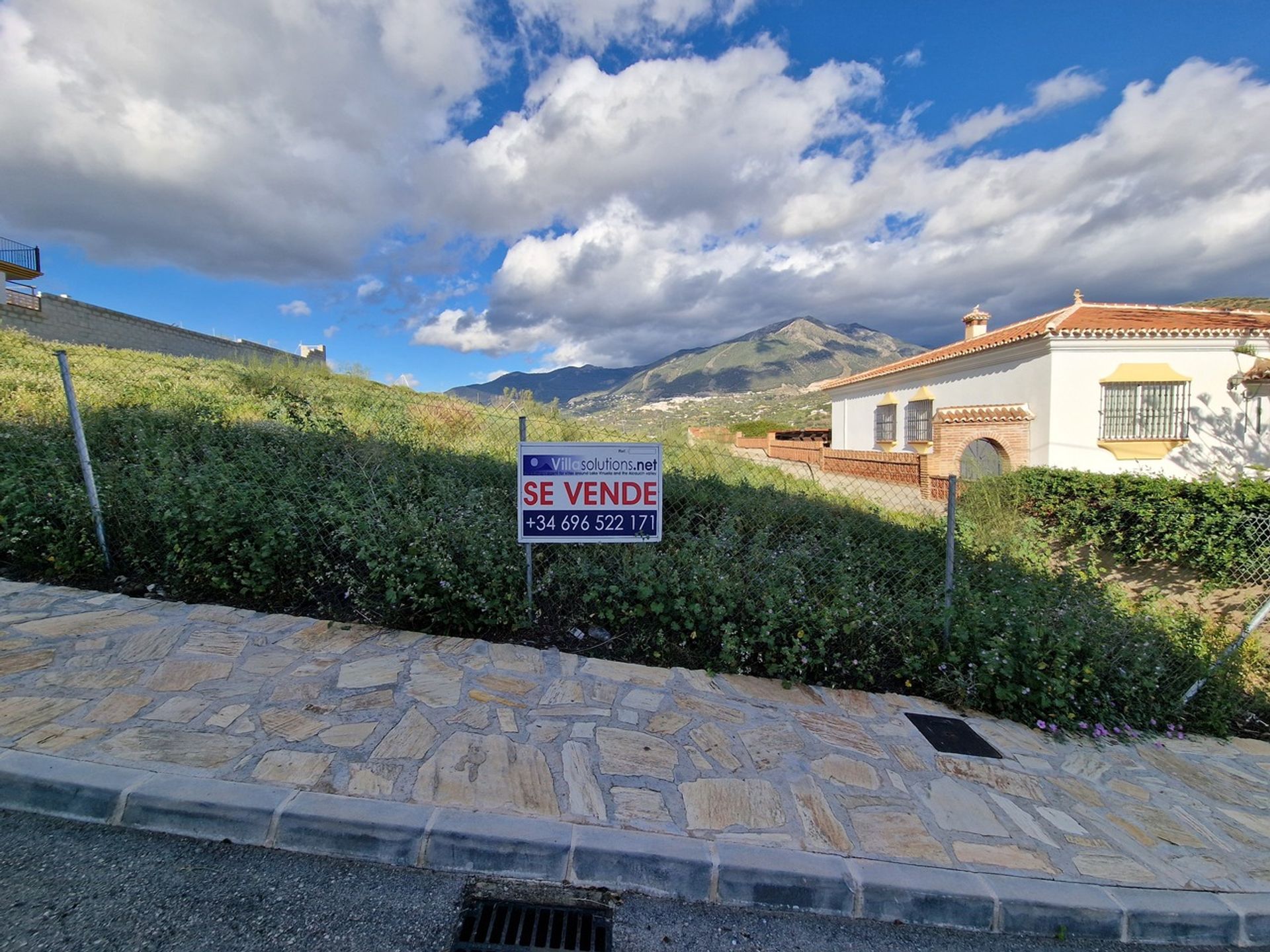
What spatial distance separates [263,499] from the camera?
156 inches

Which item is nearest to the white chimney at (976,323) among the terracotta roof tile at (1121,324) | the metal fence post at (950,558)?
the terracotta roof tile at (1121,324)

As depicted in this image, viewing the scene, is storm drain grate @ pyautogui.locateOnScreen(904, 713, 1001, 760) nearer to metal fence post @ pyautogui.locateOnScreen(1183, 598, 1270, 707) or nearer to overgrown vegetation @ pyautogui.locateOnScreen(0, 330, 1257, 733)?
overgrown vegetation @ pyautogui.locateOnScreen(0, 330, 1257, 733)

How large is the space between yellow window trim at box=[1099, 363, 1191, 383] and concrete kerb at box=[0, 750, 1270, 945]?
1491 centimetres

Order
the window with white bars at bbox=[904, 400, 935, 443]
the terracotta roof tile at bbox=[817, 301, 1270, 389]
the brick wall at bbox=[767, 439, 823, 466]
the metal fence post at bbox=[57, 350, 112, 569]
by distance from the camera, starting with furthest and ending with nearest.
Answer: the window with white bars at bbox=[904, 400, 935, 443]
the brick wall at bbox=[767, 439, 823, 466]
the terracotta roof tile at bbox=[817, 301, 1270, 389]
the metal fence post at bbox=[57, 350, 112, 569]

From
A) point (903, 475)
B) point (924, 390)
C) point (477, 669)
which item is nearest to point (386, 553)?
point (477, 669)

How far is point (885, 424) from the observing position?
19812 mm

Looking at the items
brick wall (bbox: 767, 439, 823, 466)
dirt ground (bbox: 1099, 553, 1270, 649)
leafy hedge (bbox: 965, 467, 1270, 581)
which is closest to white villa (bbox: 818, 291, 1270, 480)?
brick wall (bbox: 767, 439, 823, 466)

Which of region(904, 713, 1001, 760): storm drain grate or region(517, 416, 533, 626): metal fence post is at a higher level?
region(517, 416, 533, 626): metal fence post

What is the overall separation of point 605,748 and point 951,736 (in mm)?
2059

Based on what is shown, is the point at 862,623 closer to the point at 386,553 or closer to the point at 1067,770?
the point at 1067,770

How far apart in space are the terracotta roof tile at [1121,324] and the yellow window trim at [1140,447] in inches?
102

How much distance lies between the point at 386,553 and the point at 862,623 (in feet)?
10.9

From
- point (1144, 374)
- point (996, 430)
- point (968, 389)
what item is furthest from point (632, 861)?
point (968, 389)

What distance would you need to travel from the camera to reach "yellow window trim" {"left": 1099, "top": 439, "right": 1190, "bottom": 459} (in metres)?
13.0
